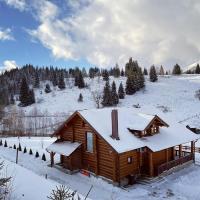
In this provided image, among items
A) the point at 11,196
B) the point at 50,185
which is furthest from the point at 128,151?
the point at 11,196

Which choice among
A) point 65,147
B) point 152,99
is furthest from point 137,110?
point 152,99

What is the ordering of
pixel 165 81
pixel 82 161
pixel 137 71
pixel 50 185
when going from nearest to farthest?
pixel 50 185, pixel 82 161, pixel 137 71, pixel 165 81

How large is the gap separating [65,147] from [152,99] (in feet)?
211

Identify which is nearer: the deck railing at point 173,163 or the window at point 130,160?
the window at point 130,160

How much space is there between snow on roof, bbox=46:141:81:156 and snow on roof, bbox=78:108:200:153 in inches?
133

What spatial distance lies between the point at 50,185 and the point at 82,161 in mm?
12330

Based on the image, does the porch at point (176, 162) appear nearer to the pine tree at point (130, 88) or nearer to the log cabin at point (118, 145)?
the log cabin at point (118, 145)

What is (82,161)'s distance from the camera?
1065 inches

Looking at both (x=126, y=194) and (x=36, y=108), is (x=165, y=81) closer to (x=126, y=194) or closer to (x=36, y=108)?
(x=36, y=108)

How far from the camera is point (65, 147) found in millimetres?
27391

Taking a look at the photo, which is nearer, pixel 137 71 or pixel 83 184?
pixel 83 184

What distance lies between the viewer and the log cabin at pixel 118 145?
23781 millimetres

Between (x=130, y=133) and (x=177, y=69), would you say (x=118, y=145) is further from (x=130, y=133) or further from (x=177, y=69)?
(x=177, y=69)

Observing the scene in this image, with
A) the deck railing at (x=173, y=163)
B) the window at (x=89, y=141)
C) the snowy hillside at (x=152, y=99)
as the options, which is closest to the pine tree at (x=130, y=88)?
the snowy hillside at (x=152, y=99)
